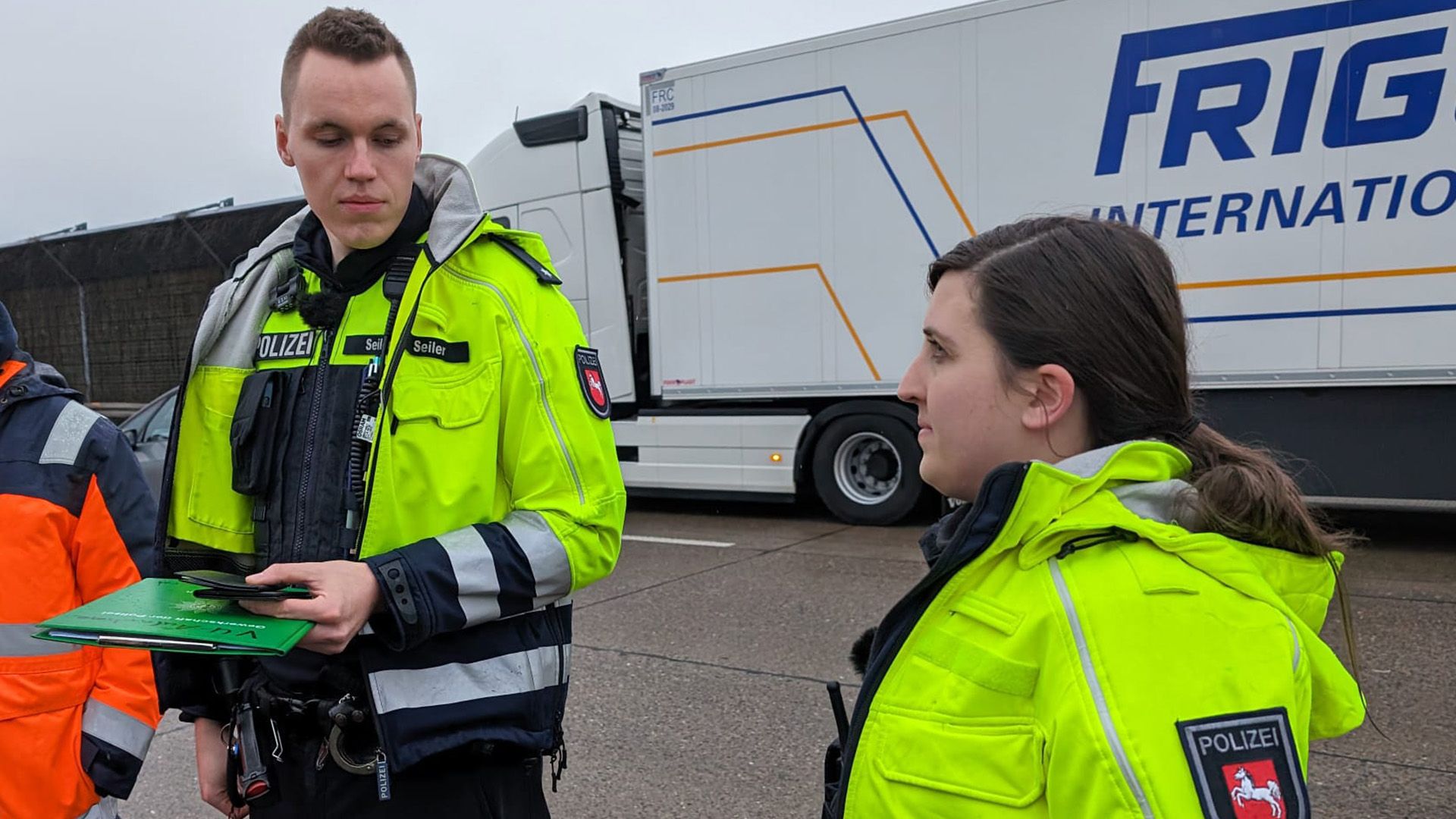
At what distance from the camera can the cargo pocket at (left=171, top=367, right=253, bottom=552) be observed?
1780 millimetres

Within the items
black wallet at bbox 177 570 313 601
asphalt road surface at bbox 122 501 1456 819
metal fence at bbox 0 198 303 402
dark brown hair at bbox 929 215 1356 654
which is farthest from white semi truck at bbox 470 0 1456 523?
metal fence at bbox 0 198 303 402

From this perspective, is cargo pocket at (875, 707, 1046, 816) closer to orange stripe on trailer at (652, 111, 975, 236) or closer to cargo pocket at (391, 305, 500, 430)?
cargo pocket at (391, 305, 500, 430)

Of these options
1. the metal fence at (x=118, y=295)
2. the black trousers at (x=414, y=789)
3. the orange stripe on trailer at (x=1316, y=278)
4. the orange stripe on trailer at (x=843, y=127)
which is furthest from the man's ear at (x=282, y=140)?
the metal fence at (x=118, y=295)

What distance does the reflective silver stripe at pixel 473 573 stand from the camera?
1482 millimetres

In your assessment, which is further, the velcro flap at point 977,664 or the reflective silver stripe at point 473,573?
the reflective silver stripe at point 473,573

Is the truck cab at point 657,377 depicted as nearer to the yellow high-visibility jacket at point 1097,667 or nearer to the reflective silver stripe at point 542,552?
the reflective silver stripe at point 542,552

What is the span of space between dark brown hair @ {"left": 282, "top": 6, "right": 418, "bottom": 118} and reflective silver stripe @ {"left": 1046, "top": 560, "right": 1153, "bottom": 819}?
1304 mm

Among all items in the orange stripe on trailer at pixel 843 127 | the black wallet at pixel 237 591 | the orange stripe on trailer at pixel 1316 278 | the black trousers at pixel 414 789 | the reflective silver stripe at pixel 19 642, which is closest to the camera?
the black wallet at pixel 237 591

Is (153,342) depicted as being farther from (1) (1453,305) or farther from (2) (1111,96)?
(1) (1453,305)

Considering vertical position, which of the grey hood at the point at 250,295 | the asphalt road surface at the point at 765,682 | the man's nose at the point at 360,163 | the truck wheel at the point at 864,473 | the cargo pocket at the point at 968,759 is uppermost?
the man's nose at the point at 360,163

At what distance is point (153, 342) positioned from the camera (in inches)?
686

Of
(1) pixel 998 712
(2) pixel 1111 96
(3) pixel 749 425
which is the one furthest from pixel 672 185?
(1) pixel 998 712

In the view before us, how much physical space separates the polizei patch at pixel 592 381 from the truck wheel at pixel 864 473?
6.81m

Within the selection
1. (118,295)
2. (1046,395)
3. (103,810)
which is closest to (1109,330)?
(1046,395)
